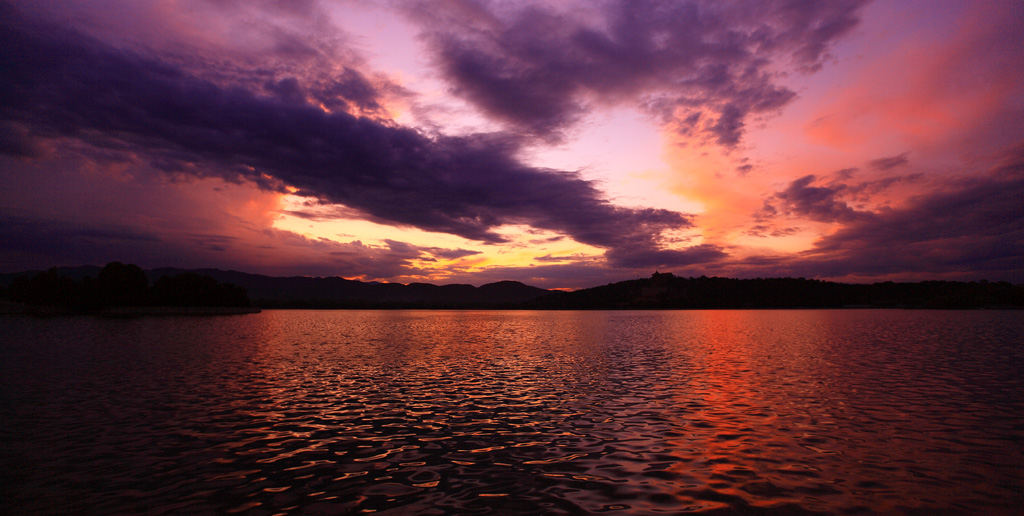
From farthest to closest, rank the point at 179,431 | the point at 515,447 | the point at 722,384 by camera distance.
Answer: the point at 722,384
the point at 179,431
the point at 515,447

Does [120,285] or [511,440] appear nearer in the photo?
[511,440]

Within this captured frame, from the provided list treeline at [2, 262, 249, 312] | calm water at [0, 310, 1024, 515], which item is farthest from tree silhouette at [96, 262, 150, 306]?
calm water at [0, 310, 1024, 515]

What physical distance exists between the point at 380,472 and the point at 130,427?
13.8 metres

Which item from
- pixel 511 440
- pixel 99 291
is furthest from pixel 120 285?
pixel 511 440

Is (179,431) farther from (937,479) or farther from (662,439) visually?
(937,479)

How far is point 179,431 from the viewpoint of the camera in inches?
787

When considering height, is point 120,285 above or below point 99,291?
above

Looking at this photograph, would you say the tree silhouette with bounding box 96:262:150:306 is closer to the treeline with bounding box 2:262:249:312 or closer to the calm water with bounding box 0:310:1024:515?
the treeline with bounding box 2:262:249:312

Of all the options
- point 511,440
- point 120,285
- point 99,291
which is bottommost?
point 511,440

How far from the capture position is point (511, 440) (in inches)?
737

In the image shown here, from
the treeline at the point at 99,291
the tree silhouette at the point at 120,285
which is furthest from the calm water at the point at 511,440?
the treeline at the point at 99,291

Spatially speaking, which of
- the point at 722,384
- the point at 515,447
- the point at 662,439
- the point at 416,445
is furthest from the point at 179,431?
the point at 722,384

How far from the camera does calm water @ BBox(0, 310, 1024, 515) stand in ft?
42.0

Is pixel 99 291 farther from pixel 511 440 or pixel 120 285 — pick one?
pixel 511 440
